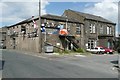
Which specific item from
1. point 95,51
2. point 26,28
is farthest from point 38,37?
point 95,51

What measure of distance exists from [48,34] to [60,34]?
7.92 feet

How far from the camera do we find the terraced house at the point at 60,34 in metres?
39.8

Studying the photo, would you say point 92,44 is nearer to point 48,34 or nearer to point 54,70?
point 48,34

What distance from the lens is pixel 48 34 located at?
131ft

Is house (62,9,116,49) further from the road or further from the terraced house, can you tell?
the road

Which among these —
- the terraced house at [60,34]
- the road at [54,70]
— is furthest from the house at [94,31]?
the road at [54,70]

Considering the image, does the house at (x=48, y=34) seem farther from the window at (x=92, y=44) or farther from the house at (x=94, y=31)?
the window at (x=92, y=44)

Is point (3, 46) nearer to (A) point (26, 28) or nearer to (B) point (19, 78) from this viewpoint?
(A) point (26, 28)

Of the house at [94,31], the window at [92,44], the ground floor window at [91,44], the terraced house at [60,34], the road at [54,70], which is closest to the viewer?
the road at [54,70]

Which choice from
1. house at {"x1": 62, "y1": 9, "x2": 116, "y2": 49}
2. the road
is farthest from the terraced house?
the road

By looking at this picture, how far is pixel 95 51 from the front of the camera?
42.6 meters

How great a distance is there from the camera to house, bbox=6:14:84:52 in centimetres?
3922

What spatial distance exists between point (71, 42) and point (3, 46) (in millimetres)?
24679

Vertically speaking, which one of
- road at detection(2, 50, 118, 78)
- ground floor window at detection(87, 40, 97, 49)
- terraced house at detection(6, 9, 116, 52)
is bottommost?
road at detection(2, 50, 118, 78)
